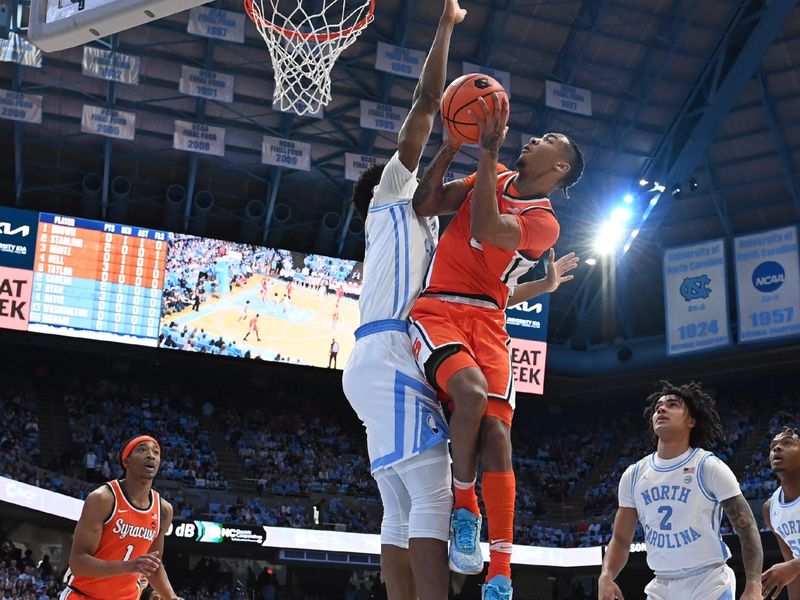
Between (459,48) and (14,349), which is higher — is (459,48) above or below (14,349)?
above

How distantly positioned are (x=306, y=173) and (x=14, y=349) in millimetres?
8687

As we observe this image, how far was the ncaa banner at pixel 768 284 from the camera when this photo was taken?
2295 cm

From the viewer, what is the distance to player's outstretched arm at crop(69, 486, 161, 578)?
6.07 meters

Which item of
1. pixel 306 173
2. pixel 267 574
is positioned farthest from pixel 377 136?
pixel 267 574

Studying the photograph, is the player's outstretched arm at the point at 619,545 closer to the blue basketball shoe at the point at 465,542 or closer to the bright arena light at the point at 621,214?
the blue basketball shoe at the point at 465,542

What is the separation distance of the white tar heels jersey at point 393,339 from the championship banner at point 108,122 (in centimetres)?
1720

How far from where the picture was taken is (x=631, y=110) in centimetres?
2331

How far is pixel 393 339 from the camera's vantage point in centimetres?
464

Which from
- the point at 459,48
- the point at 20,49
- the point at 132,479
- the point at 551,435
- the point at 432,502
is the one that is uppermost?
the point at 459,48

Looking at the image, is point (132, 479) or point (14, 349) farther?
point (14, 349)

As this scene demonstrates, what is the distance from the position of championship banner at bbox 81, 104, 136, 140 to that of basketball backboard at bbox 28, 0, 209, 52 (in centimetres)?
1413

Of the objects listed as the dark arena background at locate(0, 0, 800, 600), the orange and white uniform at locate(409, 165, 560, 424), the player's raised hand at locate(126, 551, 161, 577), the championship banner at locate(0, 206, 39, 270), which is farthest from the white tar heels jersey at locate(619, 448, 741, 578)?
the championship banner at locate(0, 206, 39, 270)

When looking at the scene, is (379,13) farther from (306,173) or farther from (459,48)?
(306,173)

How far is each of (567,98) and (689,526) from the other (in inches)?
659
